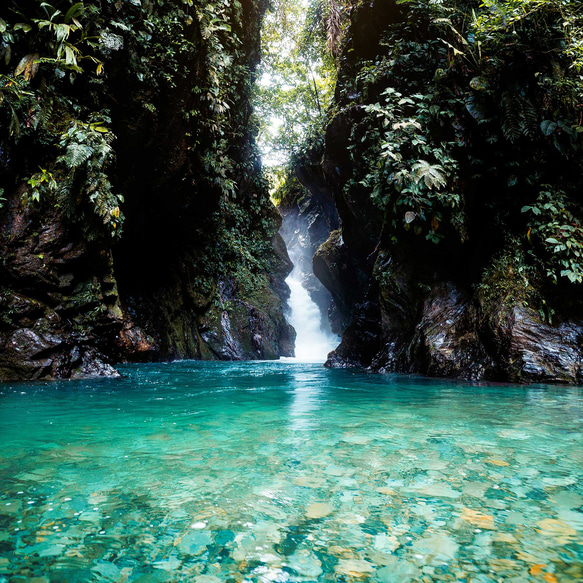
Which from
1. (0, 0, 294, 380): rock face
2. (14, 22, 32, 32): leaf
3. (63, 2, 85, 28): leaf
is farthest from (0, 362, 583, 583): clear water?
(63, 2, 85, 28): leaf

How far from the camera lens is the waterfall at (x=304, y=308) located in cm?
2490

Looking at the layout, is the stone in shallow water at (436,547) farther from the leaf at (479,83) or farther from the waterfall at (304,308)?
the waterfall at (304,308)

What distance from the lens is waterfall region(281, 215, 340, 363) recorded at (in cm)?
2490

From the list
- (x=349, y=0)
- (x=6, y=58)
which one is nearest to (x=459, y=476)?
(x=6, y=58)

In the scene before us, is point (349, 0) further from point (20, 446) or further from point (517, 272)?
point (20, 446)

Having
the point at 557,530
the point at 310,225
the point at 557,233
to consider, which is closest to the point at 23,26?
the point at 557,530

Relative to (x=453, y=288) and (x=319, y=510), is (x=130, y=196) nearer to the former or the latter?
(x=453, y=288)

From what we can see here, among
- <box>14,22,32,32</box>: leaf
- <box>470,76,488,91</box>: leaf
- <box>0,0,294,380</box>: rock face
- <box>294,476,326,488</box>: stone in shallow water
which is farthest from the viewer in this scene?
<box>470,76,488,91</box>: leaf

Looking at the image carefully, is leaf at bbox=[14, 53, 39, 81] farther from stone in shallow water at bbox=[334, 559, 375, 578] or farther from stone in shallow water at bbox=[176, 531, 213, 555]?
stone in shallow water at bbox=[334, 559, 375, 578]

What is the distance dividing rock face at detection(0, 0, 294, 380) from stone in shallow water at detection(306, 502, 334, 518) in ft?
18.3

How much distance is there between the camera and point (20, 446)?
2.40m

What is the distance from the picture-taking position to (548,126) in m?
6.49

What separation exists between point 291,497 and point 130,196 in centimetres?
934

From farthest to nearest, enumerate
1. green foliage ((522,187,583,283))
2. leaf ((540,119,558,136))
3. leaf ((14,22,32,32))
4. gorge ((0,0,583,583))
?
leaf ((540,119,558,136)) → green foliage ((522,187,583,283)) → leaf ((14,22,32,32)) → gorge ((0,0,583,583))
